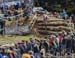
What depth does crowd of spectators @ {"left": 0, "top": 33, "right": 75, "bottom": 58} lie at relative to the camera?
26800 mm

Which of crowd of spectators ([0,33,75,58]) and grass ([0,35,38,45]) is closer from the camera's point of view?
crowd of spectators ([0,33,75,58])

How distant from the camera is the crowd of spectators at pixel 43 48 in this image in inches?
1055

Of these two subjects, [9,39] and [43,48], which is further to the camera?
[9,39]

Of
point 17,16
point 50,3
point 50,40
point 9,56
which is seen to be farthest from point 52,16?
point 9,56

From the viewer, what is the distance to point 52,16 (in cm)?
3881

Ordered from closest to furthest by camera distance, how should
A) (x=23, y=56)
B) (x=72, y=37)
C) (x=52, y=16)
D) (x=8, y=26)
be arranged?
1. (x=23, y=56)
2. (x=72, y=37)
3. (x=8, y=26)
4. (x=52, y=16)

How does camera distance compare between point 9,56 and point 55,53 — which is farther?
point 55,53

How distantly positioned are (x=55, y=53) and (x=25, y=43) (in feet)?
5.95

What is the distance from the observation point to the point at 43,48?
28656 mm

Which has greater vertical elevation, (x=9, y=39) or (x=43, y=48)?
(x=43, y=48)

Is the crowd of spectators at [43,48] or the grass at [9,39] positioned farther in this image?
the grass at [9,39]

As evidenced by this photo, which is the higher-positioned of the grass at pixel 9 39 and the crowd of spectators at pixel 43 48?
the crowd of spectators at pixel 43 48

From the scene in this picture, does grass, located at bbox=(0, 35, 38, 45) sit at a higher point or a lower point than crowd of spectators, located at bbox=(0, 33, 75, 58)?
lower

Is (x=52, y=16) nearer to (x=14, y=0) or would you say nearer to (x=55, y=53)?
(x=14, y=0)
